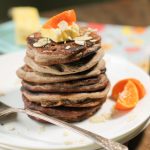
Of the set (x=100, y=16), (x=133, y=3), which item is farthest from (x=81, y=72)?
(x=133, y=3)

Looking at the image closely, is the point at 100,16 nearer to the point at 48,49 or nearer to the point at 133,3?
the point at 133,3

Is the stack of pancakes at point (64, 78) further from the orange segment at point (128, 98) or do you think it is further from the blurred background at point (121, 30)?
the blurred background at point (121, 30)

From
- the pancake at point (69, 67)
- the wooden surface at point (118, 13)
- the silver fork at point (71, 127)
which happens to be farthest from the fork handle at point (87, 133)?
the wooden surface at point (118, 13)

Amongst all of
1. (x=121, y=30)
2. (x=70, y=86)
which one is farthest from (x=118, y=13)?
(x=70, y=86)

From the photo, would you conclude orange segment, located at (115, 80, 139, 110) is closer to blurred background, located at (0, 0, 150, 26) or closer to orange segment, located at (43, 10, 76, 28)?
orange segment, located at (43, 10, 76, 28)

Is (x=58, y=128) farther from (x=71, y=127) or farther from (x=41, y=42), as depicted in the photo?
(x=41, y=42)

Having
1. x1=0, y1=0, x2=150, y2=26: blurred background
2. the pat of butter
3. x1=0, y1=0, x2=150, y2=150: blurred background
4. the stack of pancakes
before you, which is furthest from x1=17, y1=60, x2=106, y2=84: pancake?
x1=0, y1=0, x2=150, y2=26: blurred background
